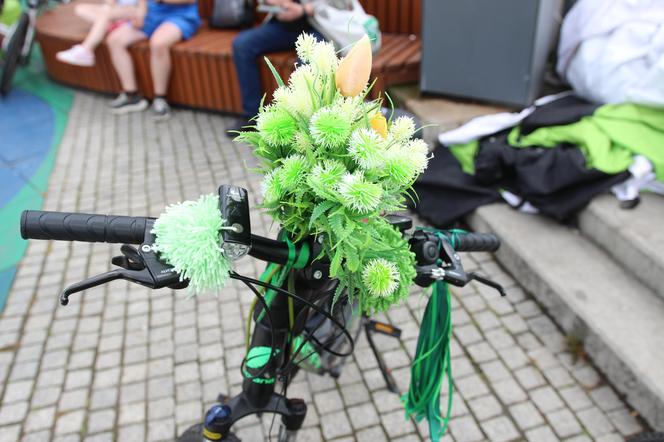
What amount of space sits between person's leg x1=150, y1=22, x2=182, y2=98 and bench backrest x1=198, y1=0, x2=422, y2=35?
2.00m

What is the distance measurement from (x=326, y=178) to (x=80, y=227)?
60cm

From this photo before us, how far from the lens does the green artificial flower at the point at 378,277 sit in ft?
4.09

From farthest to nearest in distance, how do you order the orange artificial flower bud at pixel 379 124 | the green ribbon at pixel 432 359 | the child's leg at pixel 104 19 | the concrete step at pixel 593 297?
the child's leg at pixel 104 19
the concrete step at pixel 593 297
the green ribbon at pixel 432 359
the orange artificial flower bud at pixel 379 124

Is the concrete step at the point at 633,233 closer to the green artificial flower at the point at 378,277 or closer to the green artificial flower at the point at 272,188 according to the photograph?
the green artificial flower at the point at 378,277

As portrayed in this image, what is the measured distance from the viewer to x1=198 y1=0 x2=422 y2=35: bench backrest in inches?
212

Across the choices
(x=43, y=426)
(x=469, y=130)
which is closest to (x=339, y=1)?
(x=469, y=130)

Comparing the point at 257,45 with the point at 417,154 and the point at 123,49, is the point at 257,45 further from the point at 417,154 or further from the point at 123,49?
the point at 417,154

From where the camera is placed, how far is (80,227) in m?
1.23

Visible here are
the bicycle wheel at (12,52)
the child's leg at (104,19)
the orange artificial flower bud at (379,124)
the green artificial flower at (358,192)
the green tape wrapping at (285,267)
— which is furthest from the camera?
the bicycle wheel at (12,52)

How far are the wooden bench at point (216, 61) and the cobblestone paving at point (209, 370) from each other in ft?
6.46

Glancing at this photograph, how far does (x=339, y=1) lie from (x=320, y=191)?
362 cm

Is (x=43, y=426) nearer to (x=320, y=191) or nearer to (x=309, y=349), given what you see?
(x=309, y=349)

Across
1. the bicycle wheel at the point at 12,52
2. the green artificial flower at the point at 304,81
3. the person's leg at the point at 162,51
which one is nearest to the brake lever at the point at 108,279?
the green artificial flower at the point at 304,81

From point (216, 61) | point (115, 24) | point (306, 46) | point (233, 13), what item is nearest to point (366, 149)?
point (306, 46)
